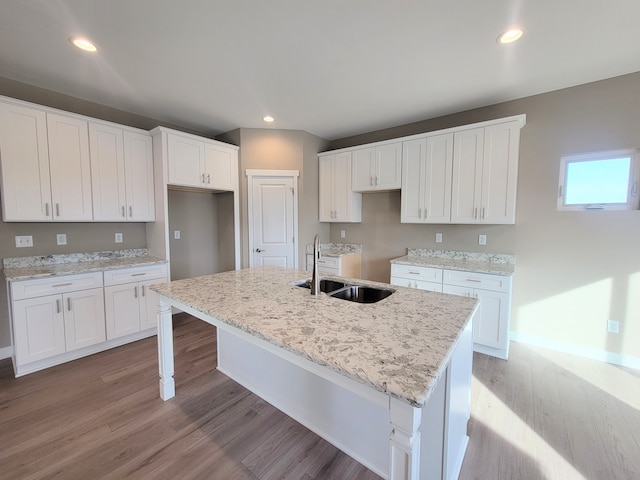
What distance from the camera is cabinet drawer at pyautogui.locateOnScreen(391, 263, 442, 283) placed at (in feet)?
9.78

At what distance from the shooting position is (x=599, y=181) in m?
2.61

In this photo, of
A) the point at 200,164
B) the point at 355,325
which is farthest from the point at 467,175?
the point at 200,164

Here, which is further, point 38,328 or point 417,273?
point 417,273

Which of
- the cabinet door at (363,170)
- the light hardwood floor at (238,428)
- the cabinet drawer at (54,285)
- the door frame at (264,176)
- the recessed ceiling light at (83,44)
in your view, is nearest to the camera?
the light hardwood floor at (238,428)

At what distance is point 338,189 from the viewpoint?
405 cm

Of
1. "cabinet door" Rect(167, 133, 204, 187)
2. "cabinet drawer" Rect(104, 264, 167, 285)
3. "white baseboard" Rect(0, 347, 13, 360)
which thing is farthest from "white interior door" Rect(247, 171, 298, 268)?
"white baseboard" Rect(0, 347, 13, 360)

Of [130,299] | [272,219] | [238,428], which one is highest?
[272,219]

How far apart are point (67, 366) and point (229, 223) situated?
231cm

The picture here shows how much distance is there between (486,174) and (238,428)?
3252mm

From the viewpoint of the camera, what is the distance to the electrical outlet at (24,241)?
2.62m

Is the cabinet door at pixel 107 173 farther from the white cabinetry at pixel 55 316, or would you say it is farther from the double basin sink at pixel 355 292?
the double basin sink at pixel 355 292

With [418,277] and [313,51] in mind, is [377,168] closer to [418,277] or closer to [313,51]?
[418,277]

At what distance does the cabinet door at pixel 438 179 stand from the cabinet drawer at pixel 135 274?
3.25m

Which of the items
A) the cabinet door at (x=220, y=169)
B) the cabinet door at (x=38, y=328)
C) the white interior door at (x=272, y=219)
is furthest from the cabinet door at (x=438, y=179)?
the cabinet door at (x=38, y=328)
